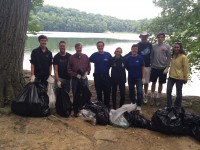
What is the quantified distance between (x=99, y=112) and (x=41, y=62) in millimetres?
1481

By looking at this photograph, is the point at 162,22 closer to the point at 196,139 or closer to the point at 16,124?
the point at 196,139

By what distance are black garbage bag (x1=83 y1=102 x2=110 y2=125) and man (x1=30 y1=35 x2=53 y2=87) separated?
1.03m

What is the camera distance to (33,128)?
4500 mm

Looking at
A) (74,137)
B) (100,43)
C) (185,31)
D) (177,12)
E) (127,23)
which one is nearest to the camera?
(74,137)

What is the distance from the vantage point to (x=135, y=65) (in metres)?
5.98

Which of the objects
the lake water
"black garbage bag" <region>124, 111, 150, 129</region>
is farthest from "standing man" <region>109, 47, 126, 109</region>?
the lake water

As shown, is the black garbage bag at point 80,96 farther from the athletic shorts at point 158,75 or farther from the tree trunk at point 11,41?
the athletic shorts at point 158,75

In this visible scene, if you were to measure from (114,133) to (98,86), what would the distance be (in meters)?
1.53

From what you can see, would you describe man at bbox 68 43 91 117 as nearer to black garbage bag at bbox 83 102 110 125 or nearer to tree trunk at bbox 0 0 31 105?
black garbage bag at bbox 83 102 110 125

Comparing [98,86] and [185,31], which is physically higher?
[185,31]

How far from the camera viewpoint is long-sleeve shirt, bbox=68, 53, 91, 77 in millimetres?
5609

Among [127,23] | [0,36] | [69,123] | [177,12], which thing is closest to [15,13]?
[0,36]

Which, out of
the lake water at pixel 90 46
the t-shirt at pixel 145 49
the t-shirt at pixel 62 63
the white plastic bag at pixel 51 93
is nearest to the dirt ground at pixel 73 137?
the white plastic bag at pixel 51 93

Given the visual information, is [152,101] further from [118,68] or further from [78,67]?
[78,67]
